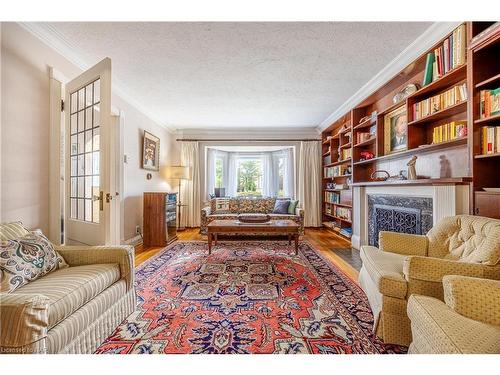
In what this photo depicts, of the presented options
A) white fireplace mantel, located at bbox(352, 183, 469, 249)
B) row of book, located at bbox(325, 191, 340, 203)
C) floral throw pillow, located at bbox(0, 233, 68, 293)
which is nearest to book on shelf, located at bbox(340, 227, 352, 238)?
white fireplace mantel, located at bbox(352, 183, 469, 249)

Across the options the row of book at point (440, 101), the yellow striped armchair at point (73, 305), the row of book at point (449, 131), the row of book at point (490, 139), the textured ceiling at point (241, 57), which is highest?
the textured ceiling at point (241, 57)

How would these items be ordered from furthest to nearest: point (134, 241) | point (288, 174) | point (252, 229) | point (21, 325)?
point (288, 174)
point (134, 241)
point (252, 229)
point (21, 325)

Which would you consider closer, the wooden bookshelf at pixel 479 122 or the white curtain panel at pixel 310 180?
the wooden bookshelf at pixel 479 122

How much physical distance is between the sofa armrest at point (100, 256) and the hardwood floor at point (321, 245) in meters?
1.45

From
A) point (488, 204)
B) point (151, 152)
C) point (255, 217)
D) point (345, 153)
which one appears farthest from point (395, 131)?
point (151, 152)

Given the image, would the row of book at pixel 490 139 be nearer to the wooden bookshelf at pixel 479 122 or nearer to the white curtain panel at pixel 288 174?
the wooden bookshelf at pixel 479 122

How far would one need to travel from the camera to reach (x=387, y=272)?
61.3 inches

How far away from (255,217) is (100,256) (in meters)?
2.42

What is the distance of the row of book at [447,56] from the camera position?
2.06 m

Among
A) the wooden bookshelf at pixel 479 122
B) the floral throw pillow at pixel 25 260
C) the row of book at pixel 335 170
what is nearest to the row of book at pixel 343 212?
the row of book at pixel 335 170

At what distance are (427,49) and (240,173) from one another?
17.5 ft

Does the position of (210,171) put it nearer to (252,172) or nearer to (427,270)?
(252,172)

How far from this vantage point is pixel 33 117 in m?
2.19

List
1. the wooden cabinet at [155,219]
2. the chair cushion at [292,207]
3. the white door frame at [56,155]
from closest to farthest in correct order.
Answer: the white door frame at [56,155]
the wooden cabinet at [155,219]
the chair cushion at [292,207]
